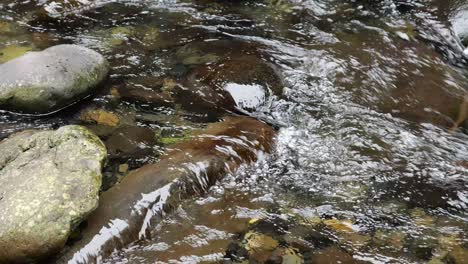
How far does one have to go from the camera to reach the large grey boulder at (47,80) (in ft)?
16.4

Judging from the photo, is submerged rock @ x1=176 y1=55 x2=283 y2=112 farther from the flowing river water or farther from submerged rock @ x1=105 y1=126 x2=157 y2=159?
submerged rock @ x1=105 y1=126 x2=157 y2=159

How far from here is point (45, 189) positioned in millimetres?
3510

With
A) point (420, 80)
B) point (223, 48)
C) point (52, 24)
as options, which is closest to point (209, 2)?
point (223, 48)

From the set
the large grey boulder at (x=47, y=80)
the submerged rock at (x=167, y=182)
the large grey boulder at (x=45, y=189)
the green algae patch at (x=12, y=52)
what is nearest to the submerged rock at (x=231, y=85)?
the submerged rock at (x=167, y=182)

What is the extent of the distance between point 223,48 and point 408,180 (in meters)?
3.06

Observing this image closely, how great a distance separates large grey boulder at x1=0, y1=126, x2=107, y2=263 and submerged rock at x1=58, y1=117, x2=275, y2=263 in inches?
7.8

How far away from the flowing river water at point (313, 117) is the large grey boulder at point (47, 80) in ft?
0.48

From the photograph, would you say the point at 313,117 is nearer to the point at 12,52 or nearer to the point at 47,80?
the point at 47,80

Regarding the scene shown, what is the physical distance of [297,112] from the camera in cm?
536

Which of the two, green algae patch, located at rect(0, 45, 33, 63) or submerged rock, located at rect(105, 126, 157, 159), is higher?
submerged rock, located at rect(105, 126, 157, 159)

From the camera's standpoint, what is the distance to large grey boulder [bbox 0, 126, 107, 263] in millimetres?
3289

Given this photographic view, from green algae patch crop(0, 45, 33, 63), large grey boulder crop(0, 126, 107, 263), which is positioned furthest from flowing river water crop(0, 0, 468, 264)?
large grey boulder crop(0, 126, 107, 263)

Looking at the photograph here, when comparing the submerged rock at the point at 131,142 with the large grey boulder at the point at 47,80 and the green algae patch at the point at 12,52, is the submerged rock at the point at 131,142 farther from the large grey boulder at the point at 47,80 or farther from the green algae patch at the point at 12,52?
the green algae patch at the point at 12,52

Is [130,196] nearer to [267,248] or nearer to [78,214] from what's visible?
[78,214]
